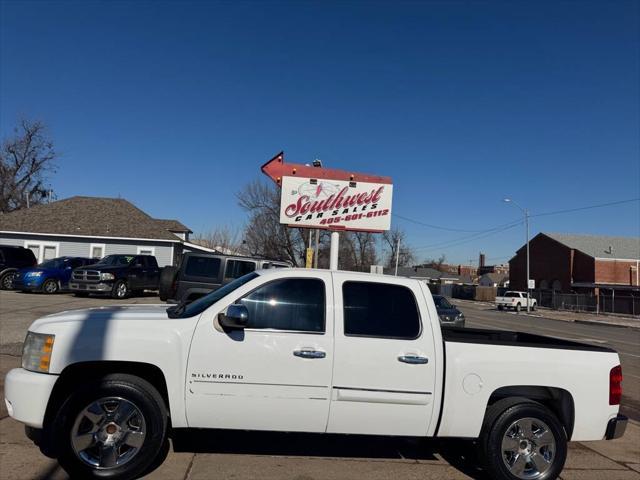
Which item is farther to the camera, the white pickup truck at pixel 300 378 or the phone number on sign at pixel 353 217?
Answer: the phone number on sign at pixel 353 217

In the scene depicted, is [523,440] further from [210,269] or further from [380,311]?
[210,269]

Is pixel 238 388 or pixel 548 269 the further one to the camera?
pixel 548 269

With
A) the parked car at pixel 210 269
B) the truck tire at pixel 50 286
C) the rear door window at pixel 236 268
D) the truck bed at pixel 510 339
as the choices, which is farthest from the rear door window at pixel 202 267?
the truck tire at pixel 50 286

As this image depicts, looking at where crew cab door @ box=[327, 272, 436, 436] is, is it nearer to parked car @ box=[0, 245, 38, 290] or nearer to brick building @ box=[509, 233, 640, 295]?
parked car @ box=[0, 245, 38, 290]

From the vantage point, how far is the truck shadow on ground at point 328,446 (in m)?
5.03

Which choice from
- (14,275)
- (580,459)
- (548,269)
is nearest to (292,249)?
(14,275)

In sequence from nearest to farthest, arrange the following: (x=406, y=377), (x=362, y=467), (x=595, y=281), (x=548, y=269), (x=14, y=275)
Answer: (x=406, y=377) → (x=362, y=467) → (x=14, y=275) → (x=595, y=281) → (x=548, y=269)

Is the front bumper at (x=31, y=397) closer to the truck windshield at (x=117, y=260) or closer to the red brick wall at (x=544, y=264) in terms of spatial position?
the truck windshield at (x=117, y=260)

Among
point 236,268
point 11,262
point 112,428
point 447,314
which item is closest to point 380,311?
point 112,428

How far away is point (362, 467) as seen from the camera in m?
4.79

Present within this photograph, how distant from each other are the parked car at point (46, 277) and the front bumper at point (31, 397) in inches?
772

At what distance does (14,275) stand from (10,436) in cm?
2032

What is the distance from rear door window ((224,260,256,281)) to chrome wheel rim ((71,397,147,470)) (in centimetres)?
866

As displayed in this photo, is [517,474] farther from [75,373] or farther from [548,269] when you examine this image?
[548,269]
